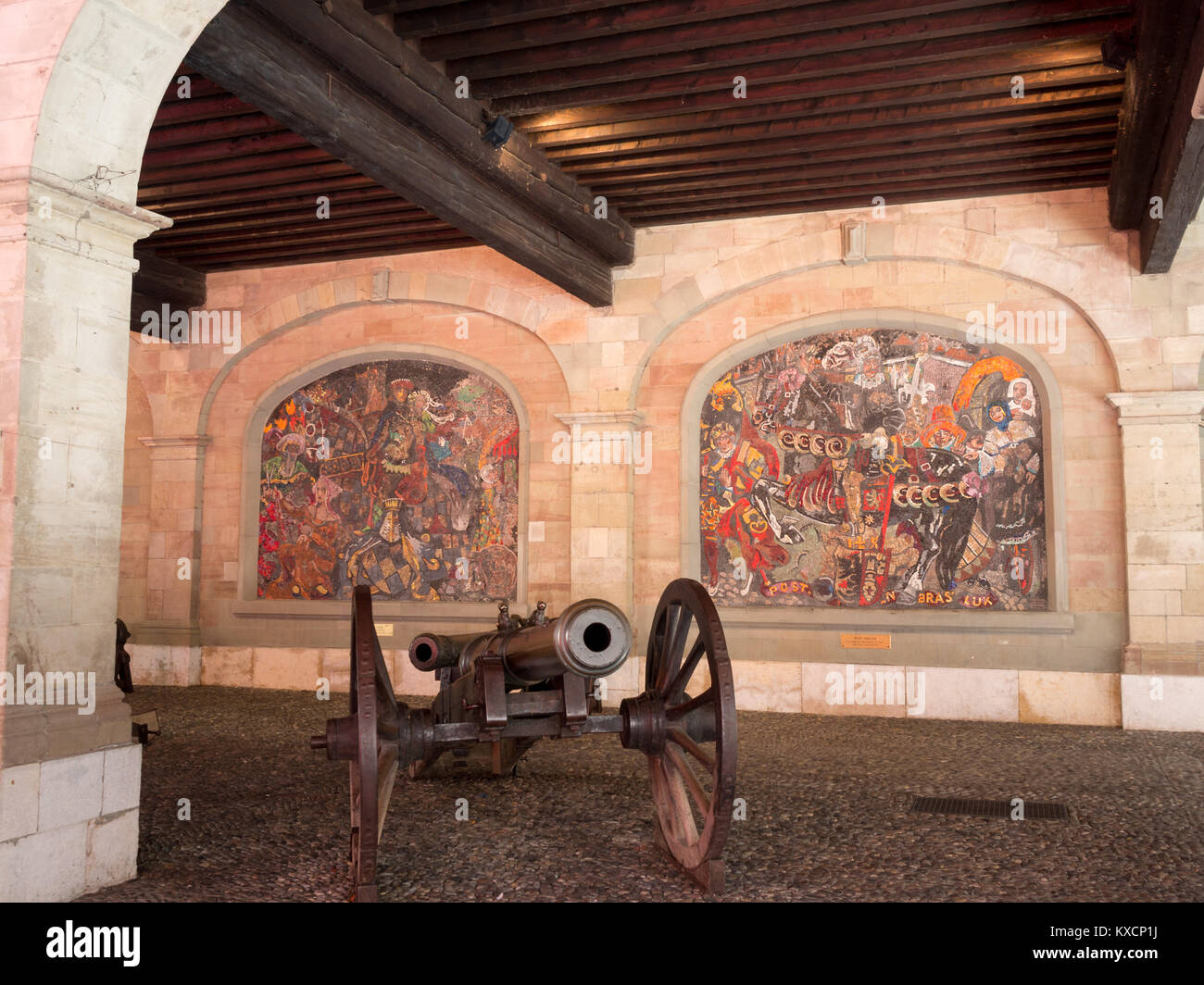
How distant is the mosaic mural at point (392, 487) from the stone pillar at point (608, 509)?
85 centimetres

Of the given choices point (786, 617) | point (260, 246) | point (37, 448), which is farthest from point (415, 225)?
point (37, 448)

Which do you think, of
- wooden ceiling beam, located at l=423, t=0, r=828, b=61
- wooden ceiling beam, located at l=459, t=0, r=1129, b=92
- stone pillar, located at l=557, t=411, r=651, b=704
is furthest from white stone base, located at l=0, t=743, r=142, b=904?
stone pillar, located at l=557, t=411, r=651, b=704

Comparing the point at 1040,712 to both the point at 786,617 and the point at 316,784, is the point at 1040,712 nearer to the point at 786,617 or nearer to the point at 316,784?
the point at 786,617

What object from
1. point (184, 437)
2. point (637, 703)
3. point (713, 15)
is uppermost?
point (713, 15)

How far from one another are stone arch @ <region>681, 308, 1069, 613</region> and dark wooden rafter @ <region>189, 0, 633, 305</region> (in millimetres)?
1777

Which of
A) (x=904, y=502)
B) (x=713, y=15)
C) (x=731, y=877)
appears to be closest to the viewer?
(x=731, y=877)

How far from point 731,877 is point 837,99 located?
5098mm

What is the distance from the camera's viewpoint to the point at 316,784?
5.88 meters

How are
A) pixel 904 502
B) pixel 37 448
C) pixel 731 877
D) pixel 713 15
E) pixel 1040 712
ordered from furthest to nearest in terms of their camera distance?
pixel 904 502, pixel 1040 712, pixel 713 15, pixel 731 877, pixel 37 448

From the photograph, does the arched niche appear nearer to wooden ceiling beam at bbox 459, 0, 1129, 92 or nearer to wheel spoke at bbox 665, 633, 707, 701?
wooden ceiling beam at bbox 459, 0, 1129, 92

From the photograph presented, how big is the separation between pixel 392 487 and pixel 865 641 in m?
4.86

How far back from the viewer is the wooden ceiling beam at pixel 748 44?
5.68 meters

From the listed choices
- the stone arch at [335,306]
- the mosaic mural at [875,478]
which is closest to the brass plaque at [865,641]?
the mosaic mural at [875,478]

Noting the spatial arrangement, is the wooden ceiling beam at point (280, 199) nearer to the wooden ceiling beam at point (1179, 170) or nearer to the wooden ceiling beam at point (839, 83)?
the wooden ceiling beam at point (839, 83)
